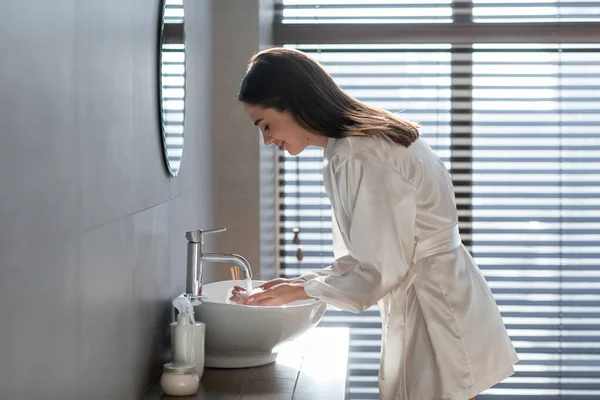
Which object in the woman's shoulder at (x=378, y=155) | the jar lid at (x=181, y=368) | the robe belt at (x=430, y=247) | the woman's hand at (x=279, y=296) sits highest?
the woman's shoulder at (x=378, y=155)

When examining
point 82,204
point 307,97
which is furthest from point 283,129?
point 82,204

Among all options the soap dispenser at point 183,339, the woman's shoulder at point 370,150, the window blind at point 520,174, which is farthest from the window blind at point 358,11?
the soap dispenser at point 183,339

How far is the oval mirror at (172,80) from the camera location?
2.03m

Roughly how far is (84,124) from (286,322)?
74 cm

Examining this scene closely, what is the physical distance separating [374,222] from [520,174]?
5.87 feet

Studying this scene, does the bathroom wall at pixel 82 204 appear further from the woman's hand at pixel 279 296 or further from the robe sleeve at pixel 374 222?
the robe sleeve at pixel 374 222

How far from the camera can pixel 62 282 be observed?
1284mm

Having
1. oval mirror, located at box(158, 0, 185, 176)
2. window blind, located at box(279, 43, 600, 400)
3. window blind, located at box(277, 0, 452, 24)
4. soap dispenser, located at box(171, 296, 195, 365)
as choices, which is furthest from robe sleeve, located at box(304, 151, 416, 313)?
window blind, located at box(277, 0, 452, 24)

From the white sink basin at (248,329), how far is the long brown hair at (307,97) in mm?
441

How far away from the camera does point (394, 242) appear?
67.9 inches

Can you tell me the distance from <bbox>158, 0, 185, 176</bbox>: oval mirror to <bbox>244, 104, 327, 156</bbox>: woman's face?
26 centimetres

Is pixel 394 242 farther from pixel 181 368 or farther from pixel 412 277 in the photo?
pixel 181 368

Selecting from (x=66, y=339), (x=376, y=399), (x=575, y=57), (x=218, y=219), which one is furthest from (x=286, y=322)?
(x=575, y=57)

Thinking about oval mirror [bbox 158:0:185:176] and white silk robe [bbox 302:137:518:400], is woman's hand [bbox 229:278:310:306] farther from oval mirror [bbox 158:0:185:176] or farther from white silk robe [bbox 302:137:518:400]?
oval mirror [bbox 158:0:185:176]
